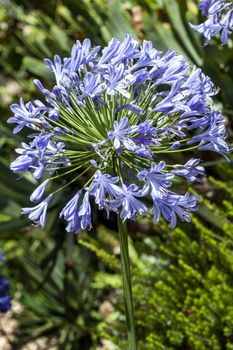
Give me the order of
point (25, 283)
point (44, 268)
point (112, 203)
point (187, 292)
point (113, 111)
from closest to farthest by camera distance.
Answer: point (112, 203) → point (113, 111) → point (187, 292) → point (44, 268) → point (25, 283)

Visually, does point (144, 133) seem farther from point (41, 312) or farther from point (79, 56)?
point (41, 312)

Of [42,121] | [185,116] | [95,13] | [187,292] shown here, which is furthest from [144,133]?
[95,13]

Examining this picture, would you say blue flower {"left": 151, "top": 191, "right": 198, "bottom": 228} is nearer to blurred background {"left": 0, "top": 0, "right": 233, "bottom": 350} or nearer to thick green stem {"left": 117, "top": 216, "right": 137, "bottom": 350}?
thick green stem {"left": 117, "top": 216, "right": 137, "bottom": 350}

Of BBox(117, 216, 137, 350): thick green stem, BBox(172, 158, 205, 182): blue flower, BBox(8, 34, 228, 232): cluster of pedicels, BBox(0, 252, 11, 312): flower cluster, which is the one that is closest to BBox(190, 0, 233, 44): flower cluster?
BBox(8, 34, 228, 232): cluster of pedicels

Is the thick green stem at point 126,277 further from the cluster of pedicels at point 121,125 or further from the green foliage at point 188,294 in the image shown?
the green foliage at point 188,294

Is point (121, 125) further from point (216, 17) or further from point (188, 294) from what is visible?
point (188, 294)
